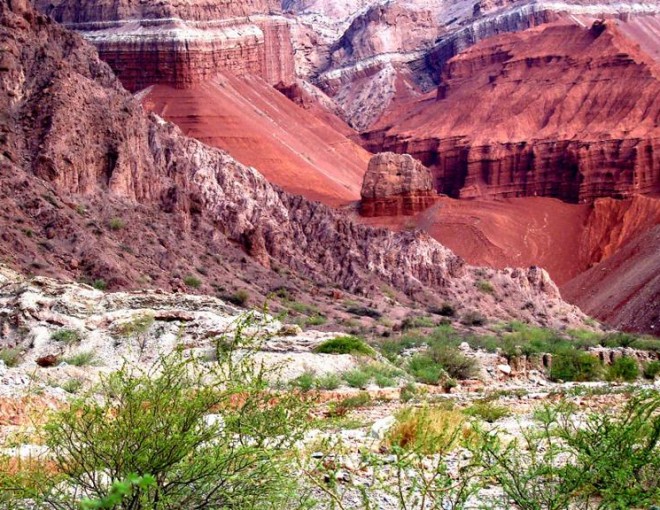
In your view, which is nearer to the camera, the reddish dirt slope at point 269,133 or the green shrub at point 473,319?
the green shrub at point 473,319

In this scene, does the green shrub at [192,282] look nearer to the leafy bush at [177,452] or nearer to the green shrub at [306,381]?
the green shrub at [306,381]

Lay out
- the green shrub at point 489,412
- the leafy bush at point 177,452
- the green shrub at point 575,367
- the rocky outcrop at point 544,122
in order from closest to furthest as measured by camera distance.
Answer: the leafy bush at point 177,452 < the green shrub at point 489,412 < the green shrub at point 575,367 < the rocky outcrop at point 544,122

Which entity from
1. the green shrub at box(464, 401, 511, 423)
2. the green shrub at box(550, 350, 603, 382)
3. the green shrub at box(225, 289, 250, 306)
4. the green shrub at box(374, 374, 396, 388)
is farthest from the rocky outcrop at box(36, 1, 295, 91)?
the green shrub at box(464, 401, 511, 423)

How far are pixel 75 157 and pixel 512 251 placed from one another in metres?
40.1

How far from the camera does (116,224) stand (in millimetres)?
39531

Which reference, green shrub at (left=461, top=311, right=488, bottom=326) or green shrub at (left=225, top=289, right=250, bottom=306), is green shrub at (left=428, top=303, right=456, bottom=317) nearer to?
green shrub at (left=461, top=311, right=488, bottom=326)

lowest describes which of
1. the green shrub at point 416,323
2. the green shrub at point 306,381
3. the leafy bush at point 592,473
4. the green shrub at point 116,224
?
the green shrub at point 416,323

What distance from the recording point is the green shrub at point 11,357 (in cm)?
2162

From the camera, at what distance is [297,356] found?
24672mm

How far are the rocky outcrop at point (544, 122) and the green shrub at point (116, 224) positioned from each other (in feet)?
179

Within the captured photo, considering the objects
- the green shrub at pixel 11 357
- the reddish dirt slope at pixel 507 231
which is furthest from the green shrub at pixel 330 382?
the reddish dirt slope at pixel 507 231

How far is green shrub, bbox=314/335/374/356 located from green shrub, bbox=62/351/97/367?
17.3 ft

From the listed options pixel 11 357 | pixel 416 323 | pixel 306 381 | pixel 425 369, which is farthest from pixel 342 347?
pixel 416 323

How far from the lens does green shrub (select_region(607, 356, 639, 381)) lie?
96.7 ft
